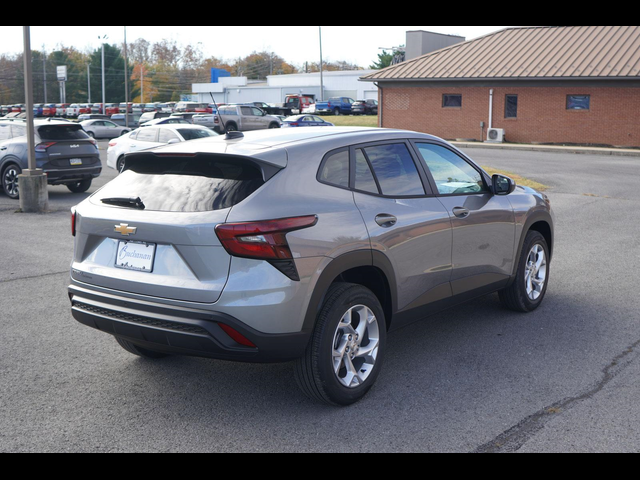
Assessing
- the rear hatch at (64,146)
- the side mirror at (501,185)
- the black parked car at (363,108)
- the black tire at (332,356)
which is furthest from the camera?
the black parked car at (363,108)

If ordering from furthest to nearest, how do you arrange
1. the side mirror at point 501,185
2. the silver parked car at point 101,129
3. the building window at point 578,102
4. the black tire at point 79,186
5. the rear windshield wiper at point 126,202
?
1. the silver parked car at point 101,129
2. the building window at point 578,102
3. the black tire at point 79,186
4. the side mirror at point 501,185
5. the rear windshield wiper at point 126,202

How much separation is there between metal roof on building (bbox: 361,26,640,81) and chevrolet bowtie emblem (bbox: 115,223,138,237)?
3188 centimetres

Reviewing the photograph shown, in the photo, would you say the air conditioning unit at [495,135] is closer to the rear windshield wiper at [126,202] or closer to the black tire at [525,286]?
the black tire at [525,286]

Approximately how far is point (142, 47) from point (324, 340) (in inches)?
5967

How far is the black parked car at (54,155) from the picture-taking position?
15236 mm

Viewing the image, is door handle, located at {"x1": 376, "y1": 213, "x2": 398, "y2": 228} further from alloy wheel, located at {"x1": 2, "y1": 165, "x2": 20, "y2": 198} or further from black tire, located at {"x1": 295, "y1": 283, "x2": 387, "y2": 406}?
alloy wheel, located at {"x1": 2, "y1": 165, "x2": 20, "y2": 198}

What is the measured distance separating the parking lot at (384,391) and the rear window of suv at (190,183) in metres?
1.31

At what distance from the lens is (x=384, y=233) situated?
4770mm

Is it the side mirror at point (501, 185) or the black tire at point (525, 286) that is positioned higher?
the side mirror at point (501, 185)

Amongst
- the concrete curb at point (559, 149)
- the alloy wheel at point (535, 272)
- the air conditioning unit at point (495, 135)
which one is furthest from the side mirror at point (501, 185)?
the air conditioning unit at point (495, 135)

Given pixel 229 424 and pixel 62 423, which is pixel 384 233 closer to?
pixel 229 424

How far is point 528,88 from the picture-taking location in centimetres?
3547
